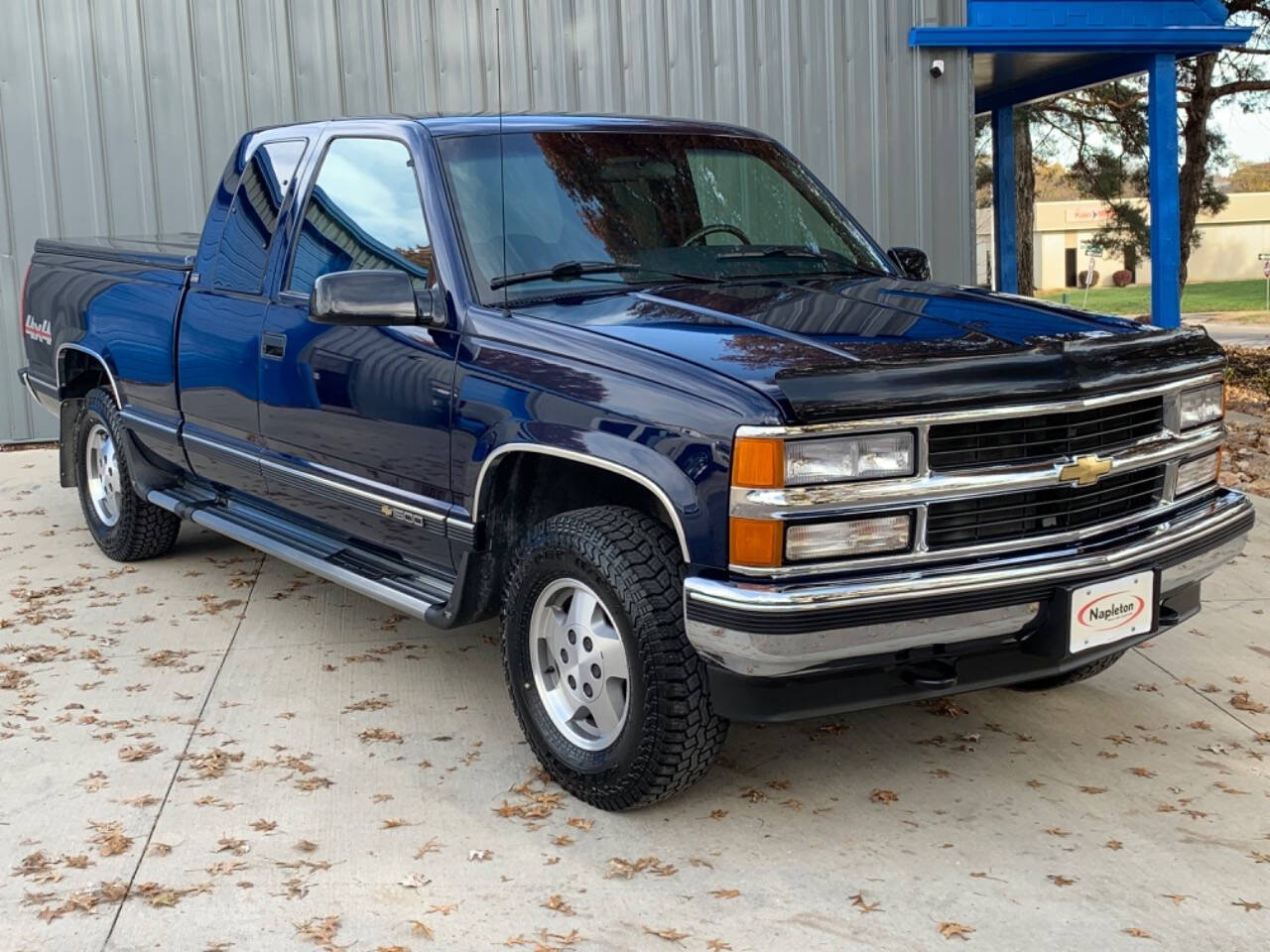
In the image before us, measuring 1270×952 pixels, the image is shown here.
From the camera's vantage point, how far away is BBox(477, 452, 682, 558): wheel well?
423cm

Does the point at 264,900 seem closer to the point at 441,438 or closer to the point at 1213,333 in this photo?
the point at 441,438

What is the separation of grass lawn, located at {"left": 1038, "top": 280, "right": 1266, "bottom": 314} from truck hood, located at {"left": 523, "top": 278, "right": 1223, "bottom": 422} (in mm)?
28340

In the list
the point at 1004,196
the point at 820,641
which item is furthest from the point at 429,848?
the point at 1004,196

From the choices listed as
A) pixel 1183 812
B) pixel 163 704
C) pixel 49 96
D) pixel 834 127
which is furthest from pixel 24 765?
pixel 834 127

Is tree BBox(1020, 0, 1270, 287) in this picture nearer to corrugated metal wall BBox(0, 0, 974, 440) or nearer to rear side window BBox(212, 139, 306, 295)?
corrugated metal wall BBox(0, 0, 974, 440)

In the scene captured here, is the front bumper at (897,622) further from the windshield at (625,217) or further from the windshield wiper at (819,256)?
the windshield wiper at (819,256)

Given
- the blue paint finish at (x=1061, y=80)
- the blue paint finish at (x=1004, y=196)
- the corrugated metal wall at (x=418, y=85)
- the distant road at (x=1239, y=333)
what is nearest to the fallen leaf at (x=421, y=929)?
the corrugated metal wall at (x=418, y=85)

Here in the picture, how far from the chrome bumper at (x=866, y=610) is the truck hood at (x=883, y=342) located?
16.9 inches

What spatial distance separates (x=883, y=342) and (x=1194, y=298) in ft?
137

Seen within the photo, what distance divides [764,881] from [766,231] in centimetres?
239

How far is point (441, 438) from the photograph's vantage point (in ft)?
14.5

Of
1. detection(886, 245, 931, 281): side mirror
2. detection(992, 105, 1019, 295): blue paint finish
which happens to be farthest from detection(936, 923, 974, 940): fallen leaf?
detection(992, 105, 1019, 295): blue paint finish

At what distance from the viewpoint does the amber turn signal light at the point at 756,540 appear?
3451mm

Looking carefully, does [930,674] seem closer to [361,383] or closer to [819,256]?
[819,256]
